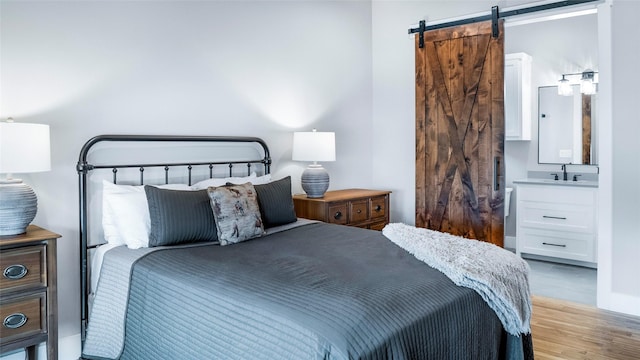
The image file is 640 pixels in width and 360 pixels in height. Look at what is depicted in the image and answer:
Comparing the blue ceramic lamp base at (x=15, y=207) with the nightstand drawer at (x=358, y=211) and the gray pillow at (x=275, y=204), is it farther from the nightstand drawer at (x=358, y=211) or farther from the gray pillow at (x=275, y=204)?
the nightstand drawer at (x=358, y=211)

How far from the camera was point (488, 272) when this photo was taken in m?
1.98

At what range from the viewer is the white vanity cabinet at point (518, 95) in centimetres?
524

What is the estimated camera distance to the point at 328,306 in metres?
1.56

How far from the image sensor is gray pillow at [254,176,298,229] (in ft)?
9.84

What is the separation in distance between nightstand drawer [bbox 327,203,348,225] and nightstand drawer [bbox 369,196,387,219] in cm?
38

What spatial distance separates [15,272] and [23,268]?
1.4 inches

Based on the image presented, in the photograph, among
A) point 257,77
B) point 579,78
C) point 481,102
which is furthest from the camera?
point 579,78

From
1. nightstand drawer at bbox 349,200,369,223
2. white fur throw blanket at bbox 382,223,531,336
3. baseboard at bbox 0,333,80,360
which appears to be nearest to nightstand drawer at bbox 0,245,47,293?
baseboard at bbox 0,333,80,360

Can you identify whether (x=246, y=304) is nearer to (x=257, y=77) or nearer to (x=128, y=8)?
(x=128, y=8)

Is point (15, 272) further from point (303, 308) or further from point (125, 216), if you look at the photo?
point (303, 308)

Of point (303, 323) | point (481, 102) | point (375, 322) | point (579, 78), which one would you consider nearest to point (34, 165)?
point (303, 323)

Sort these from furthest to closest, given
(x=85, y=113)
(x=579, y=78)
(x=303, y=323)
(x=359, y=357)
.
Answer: (x=579, y=78), (x=85, y=113), (x=303, y=323), (x=359, y=357)

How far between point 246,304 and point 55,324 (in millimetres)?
1177

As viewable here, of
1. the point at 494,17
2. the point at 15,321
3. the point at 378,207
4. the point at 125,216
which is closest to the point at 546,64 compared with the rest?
the point at 494,17
